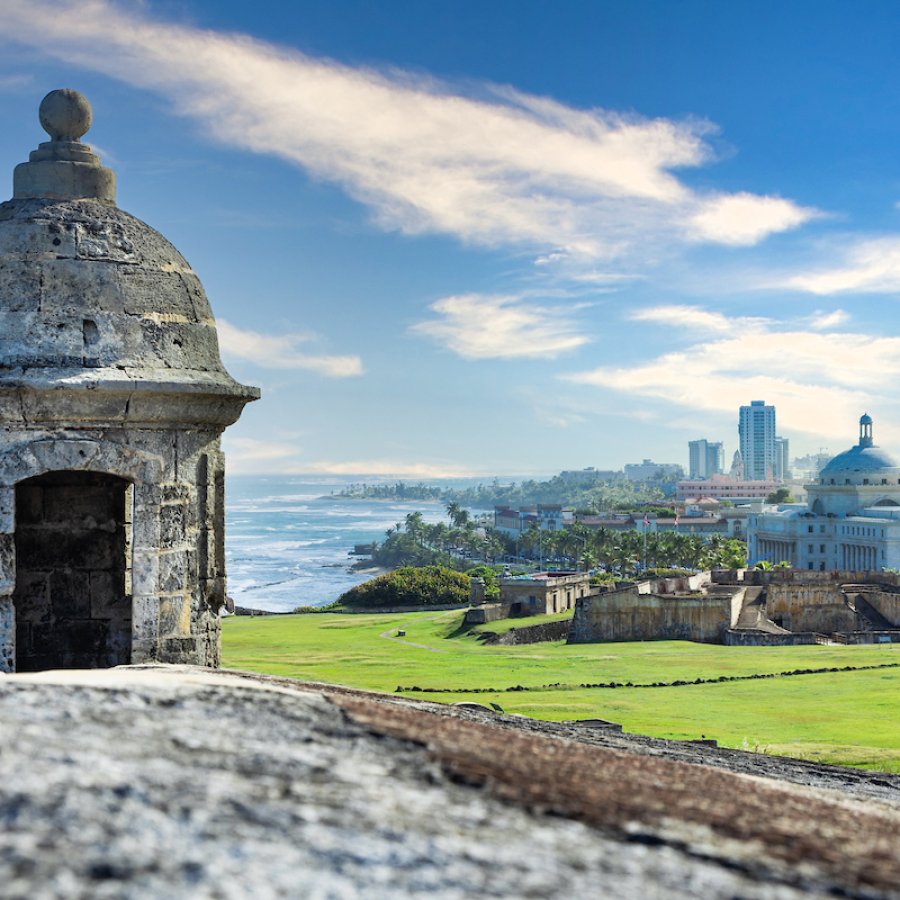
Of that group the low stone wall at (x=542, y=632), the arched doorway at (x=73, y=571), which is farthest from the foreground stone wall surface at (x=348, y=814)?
the low stone wall at (x=542, y=632)

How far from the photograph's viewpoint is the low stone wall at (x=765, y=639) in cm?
4844

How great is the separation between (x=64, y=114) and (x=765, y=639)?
4453 cm

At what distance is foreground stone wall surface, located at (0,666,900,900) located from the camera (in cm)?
300

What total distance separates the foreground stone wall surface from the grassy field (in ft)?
42.1

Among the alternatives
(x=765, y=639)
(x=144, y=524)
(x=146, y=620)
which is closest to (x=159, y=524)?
(x=144, y=524)

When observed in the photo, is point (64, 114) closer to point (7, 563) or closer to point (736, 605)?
point (7, 563)

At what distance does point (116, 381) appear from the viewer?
25.3ft

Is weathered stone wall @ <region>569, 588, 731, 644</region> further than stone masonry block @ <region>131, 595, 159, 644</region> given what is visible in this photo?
Yes

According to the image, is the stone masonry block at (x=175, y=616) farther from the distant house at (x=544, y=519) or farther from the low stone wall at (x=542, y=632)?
the distant house at (x=544, y=519)

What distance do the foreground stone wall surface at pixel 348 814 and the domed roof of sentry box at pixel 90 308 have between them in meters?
3.49

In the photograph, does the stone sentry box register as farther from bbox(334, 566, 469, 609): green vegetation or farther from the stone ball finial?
bbox(334, 566, 469, 609): green vegetation

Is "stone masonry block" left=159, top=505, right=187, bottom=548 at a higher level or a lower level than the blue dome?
lower

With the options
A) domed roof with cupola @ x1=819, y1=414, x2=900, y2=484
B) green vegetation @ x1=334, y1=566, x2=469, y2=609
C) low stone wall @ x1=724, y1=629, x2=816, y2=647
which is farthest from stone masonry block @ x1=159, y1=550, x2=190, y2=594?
domed roof with cupola @ x1=819, y1=414, x2=900, y2=484

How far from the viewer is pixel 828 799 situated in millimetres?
5078
